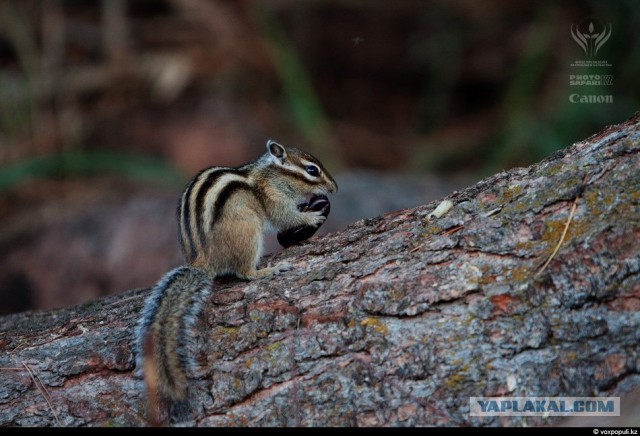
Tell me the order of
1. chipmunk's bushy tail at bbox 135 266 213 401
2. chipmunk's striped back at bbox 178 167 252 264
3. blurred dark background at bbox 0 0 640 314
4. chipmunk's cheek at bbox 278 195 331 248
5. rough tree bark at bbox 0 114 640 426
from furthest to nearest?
blurred dark background at bbox 0 0 640 314, chipmunk's cheek at bbox 278 195 331 248, chipmunk's striped back at bbox 178 167 252 264, chipmunk's bushy tail at bbox 135 266 213 401, rough tree bark at bbox 0 114 640 426

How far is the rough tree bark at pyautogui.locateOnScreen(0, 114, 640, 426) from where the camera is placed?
2846mm

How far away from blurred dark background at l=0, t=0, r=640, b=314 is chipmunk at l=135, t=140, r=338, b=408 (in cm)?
335

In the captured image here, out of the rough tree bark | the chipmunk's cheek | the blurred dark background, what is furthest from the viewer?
the blurred dark background

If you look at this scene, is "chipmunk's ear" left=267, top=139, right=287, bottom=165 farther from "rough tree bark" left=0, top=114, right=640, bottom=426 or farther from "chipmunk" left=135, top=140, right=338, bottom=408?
"rough tree bark" left=0, top=114, right=640, bottom=426

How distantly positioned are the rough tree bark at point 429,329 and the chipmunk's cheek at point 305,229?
0.74 metres

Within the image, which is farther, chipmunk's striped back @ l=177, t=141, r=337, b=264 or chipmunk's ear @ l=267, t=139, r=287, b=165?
chipmunk's ear @ l=267, t=139, r=287, b=165

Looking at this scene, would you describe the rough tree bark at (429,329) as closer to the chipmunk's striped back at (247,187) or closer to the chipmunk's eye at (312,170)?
the chipmunk's striped back at (247,187)

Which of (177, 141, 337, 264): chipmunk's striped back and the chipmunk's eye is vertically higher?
the chipmunk's eye

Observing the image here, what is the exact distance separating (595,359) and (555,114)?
6.49 metres

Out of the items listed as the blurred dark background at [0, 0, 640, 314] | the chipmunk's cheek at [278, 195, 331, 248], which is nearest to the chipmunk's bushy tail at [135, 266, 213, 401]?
the chipmunk's cheek at [278, 195, 331, 248]

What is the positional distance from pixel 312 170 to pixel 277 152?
23cm

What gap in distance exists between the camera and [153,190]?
8750 mm

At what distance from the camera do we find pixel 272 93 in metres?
10.4

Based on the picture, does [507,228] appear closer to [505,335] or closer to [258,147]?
[505,335]
